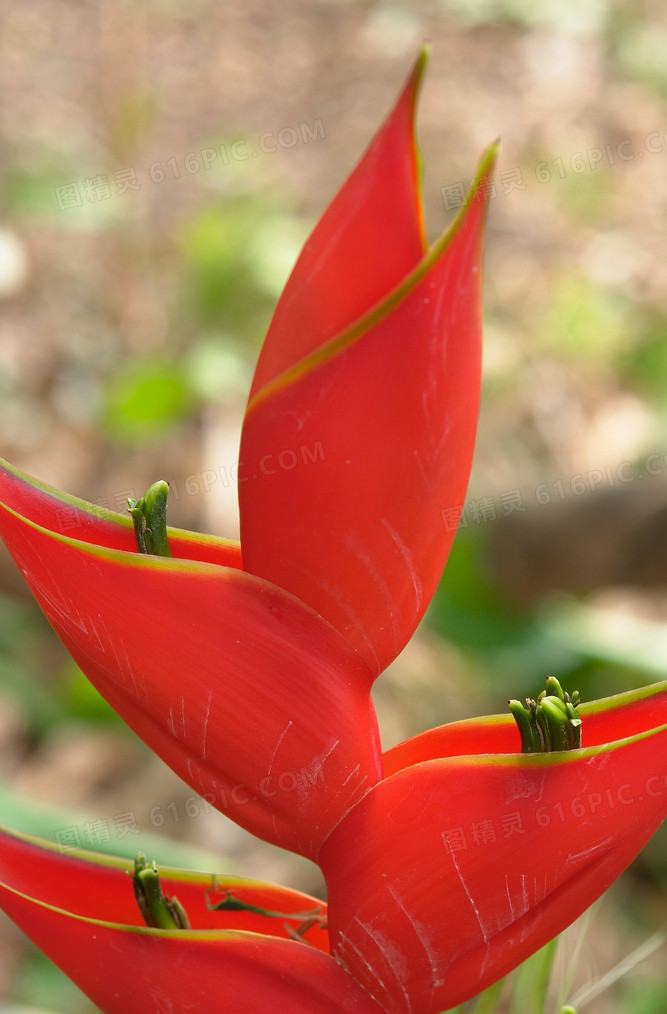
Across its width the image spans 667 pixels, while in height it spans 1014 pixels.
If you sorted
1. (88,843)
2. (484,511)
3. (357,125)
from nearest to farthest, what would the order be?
1. (88,843)
2. (484,511)
3. (357,125)

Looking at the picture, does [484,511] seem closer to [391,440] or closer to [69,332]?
[391,440]

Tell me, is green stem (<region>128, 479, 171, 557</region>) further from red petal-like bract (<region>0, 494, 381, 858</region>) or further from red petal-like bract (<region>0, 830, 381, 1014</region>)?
red petal-like bract (<region>0, 830, 381, 1014</region>)

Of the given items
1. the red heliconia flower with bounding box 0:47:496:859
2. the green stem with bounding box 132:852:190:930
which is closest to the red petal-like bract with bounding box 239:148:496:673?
the red heliconia flower with bounding box 0:47:496:859

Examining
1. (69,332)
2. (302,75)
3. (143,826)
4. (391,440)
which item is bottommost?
(143,826)

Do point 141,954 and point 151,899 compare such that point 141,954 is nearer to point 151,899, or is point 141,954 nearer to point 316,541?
point 151,899

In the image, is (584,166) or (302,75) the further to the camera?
(302,75)

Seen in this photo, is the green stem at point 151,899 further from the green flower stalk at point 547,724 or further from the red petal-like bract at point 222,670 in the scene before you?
the green flower stalk at point 547,724

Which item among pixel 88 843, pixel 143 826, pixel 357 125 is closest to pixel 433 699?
pixel 143 826
